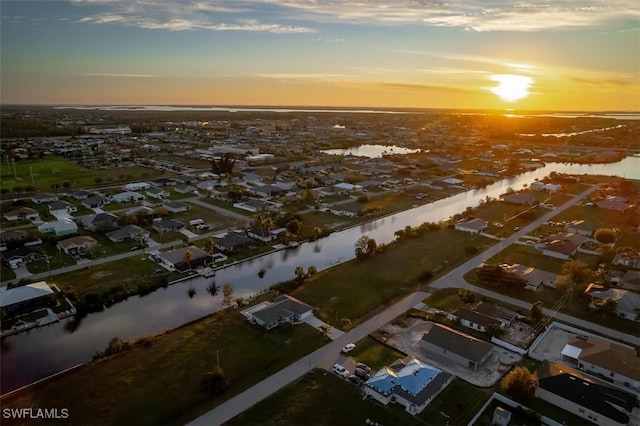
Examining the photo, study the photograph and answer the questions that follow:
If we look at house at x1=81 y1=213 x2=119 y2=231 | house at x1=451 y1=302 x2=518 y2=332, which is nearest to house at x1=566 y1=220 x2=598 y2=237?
house at x1=451 y1=302 x2=518 y2=332

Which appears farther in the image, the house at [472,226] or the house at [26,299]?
the house at [472,226]

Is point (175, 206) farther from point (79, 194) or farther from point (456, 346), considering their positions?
point (456, 346)

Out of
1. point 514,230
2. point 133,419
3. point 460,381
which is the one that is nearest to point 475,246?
point 514,230

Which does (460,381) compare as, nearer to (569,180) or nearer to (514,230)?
(514,230)

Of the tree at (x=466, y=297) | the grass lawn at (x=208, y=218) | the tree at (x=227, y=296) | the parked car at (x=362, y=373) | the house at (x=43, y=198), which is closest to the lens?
the parked car at (x=362, y=373)

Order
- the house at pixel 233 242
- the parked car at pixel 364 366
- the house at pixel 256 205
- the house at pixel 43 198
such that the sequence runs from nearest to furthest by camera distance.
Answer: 1. the parked car at pixel 364 366
2. the house at pixel 233 242
3. the house at pixel 256 205
4. the house at pixel 43 198

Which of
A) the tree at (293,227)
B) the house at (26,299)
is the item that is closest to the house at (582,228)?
the tree at (293,227)

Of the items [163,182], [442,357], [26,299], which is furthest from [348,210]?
[26,299]

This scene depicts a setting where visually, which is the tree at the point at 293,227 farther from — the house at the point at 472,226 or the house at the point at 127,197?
the house at the point at 127,197
